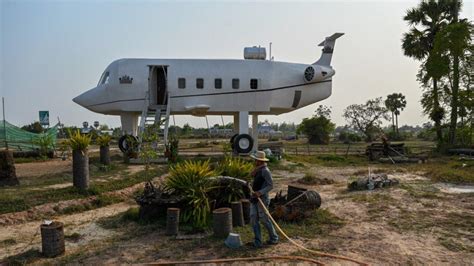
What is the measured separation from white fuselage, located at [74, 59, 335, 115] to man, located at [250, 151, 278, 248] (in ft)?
42.2

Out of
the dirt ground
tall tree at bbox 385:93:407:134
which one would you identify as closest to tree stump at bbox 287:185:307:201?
the dirt ground

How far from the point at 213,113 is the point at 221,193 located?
12.5 meters

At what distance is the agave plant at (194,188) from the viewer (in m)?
7.76

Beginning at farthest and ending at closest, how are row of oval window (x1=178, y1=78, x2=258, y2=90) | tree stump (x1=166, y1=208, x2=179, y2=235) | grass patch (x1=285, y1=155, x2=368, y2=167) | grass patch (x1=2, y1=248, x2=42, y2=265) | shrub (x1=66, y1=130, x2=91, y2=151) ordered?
grass patch (x1=285, y1=155, x2=368, y2=167) → row of oval window (x1=178, y1=78, x2=258, y2=90) → shrub (x1=66, y1=130, x2=91, y2=151) → tree stump (x1=166, y1=208, x2=179, y2=235) → grass patch (x1=2, y1=248, x2=42, y2=265)

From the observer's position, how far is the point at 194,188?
812cm

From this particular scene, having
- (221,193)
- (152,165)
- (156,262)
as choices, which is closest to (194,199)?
(221,193)

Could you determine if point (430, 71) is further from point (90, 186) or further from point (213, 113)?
point (90, 186)

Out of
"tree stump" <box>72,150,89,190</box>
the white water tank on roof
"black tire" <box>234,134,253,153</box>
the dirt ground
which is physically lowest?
the dirt ground

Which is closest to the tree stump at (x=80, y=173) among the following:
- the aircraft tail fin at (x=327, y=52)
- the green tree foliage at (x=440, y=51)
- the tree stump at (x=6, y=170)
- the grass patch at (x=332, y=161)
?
the tree stump at (x=6, y=170)

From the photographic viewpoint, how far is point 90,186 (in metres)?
11.0

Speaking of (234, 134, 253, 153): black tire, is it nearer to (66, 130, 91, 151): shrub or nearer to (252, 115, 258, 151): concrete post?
(252, 115, 258, 151): concrete post

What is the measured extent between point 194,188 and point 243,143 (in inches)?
469

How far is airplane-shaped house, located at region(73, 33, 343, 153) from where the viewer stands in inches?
755

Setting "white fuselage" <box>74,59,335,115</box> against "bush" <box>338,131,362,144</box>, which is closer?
"white fuselage" <box>74,59,335,115</box>
